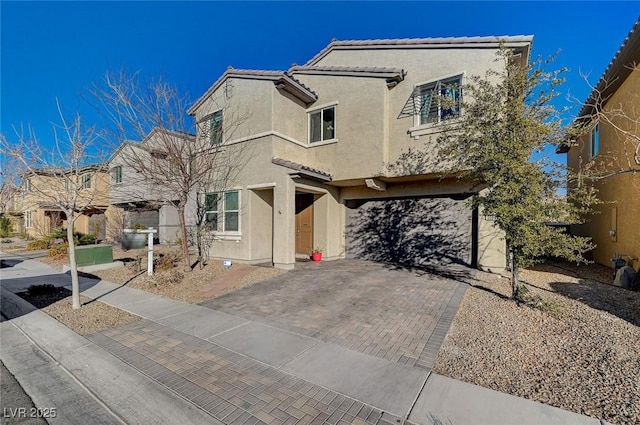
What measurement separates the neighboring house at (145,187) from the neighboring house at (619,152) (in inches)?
476

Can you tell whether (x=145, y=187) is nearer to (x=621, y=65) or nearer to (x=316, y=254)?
(x=316, y=254)

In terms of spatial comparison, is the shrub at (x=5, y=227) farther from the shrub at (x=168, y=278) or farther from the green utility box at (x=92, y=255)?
the shrub at (x=168, y=278)

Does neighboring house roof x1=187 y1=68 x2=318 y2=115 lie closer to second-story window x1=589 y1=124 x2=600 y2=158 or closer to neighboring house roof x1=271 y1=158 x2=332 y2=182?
neighboring house roof x1=271 y1=158 x2=332 y2=182

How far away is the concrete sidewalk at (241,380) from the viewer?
10.0 feet

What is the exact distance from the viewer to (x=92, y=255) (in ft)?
37.9

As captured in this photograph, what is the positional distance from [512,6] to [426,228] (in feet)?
26.9

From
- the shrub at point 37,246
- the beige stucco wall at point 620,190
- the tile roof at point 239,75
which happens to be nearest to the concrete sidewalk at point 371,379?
the beige stucco wall at point 620,190

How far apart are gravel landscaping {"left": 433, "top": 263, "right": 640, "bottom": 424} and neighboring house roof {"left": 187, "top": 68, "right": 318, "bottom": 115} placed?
31.0 ft

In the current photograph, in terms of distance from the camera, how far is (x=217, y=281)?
913 centimetres

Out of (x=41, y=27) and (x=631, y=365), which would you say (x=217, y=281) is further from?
(x=41, y=27)

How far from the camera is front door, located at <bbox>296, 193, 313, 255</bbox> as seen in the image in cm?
1340

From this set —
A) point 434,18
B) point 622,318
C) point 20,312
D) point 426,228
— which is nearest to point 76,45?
point 20,312

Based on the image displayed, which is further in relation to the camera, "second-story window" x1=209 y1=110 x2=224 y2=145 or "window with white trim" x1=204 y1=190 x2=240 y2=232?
"second-story window" x1=209 y1=110 x2=224 y2=145

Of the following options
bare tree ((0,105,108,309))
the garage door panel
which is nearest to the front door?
the garage door panel
